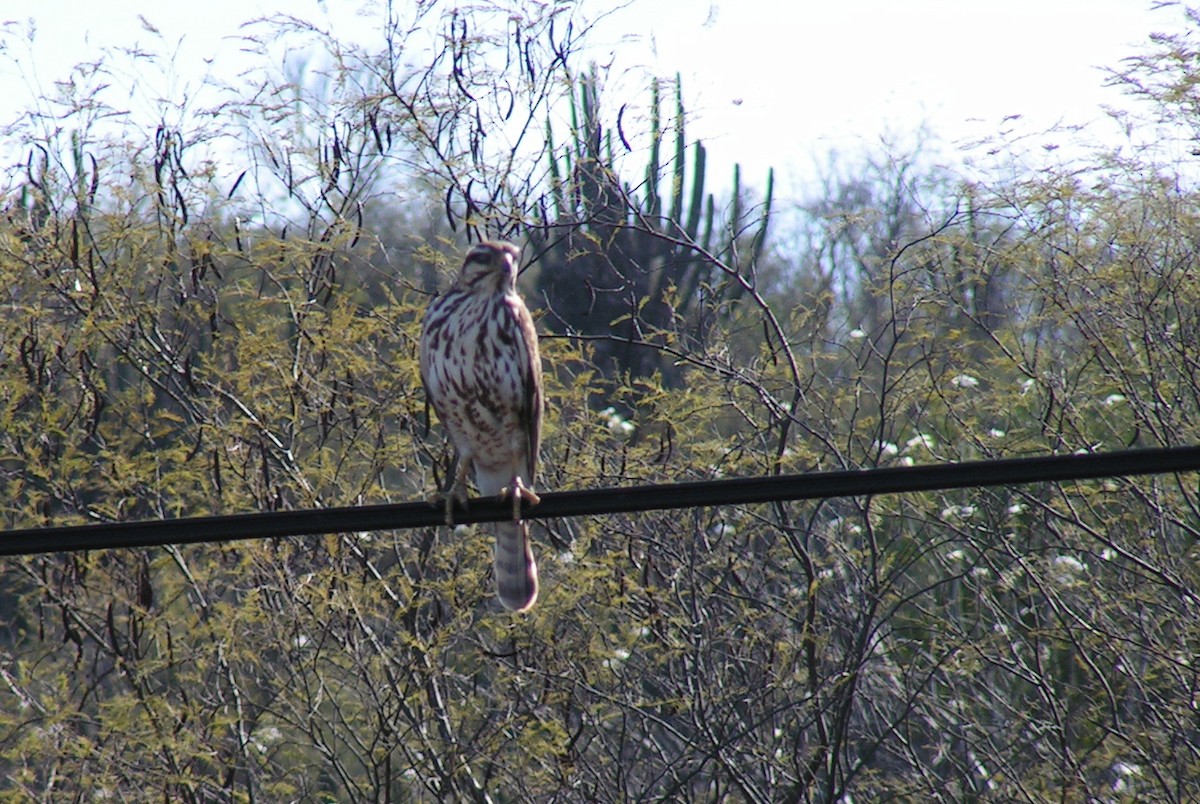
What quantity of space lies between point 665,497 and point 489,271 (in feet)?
6.83

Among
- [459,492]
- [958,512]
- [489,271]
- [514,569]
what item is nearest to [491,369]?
[489,271]

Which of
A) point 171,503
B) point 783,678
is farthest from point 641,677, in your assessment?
point 171,503

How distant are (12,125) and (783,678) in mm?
4675

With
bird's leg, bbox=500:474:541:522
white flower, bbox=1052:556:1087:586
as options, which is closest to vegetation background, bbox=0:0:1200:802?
white flower, bbox=1052:556:1087:586

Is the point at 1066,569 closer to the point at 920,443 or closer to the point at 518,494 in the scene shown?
the point at 920,443

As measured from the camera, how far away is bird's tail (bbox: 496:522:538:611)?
5.04 m

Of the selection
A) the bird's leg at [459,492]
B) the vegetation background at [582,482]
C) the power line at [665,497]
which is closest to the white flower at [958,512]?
the vegetation background at [582,482]

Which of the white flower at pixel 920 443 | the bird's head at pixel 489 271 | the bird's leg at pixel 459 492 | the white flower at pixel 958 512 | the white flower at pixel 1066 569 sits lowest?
the white flower at pixel 1066 569

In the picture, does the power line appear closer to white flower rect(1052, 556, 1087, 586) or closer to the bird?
the bird

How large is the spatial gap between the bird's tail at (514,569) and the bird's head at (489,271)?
2.78 feet

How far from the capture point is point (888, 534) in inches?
303

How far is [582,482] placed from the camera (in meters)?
6.90

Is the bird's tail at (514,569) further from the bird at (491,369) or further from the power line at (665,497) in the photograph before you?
the power line at (665,497)

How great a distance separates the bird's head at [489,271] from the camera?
4816 mm
